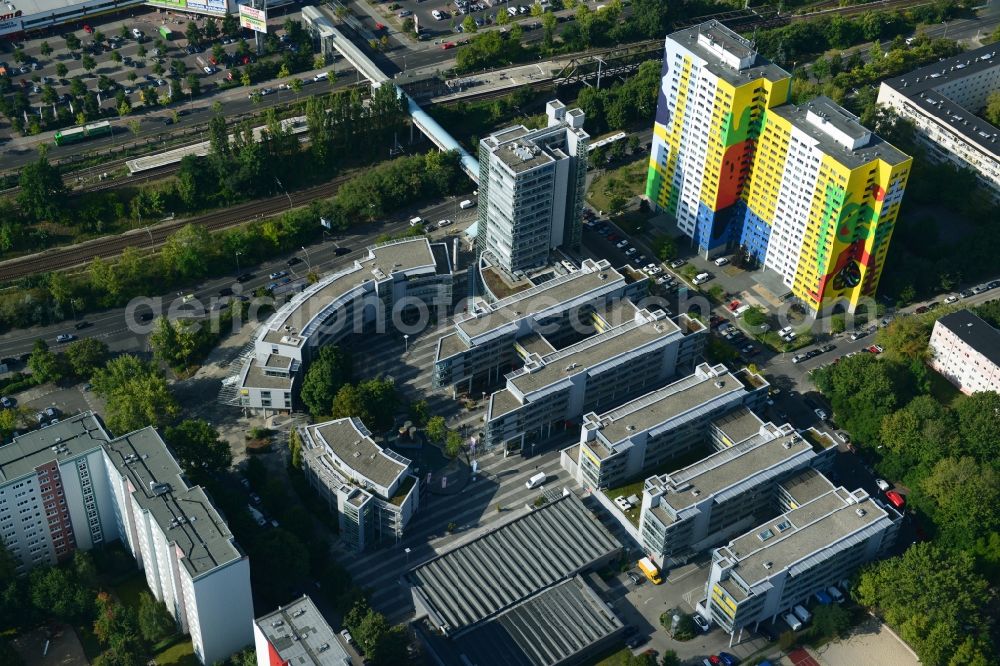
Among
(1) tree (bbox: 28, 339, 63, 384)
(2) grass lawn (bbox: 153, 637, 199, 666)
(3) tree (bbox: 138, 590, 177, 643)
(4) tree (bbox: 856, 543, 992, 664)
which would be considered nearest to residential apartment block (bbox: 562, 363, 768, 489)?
(4) tree (bbox: 856, 543, 992, 664)

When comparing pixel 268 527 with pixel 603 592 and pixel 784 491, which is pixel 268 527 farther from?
pixel 784 491

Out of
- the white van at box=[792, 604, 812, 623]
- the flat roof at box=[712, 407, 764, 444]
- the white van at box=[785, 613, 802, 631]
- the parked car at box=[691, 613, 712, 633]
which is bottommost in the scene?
the parked car at box=[691, 613, 712, 633]

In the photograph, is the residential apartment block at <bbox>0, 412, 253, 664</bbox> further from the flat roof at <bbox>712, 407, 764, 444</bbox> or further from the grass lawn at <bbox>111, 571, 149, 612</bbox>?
the flat roof at <bbox>712, 407, 764, 444</bbox>

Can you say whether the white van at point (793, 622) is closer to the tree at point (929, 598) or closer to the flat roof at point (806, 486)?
the tree at point (929, 598)

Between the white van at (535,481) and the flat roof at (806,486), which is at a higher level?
the flat roof at (806,486)

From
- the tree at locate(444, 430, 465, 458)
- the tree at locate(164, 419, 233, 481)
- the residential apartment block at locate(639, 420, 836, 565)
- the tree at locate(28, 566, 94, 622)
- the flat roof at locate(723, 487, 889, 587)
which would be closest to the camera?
the tree at locate(28, 566, 94, 622)

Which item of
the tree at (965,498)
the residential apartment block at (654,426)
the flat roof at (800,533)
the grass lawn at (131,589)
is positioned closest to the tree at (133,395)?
the grass lawn at (131,589)
